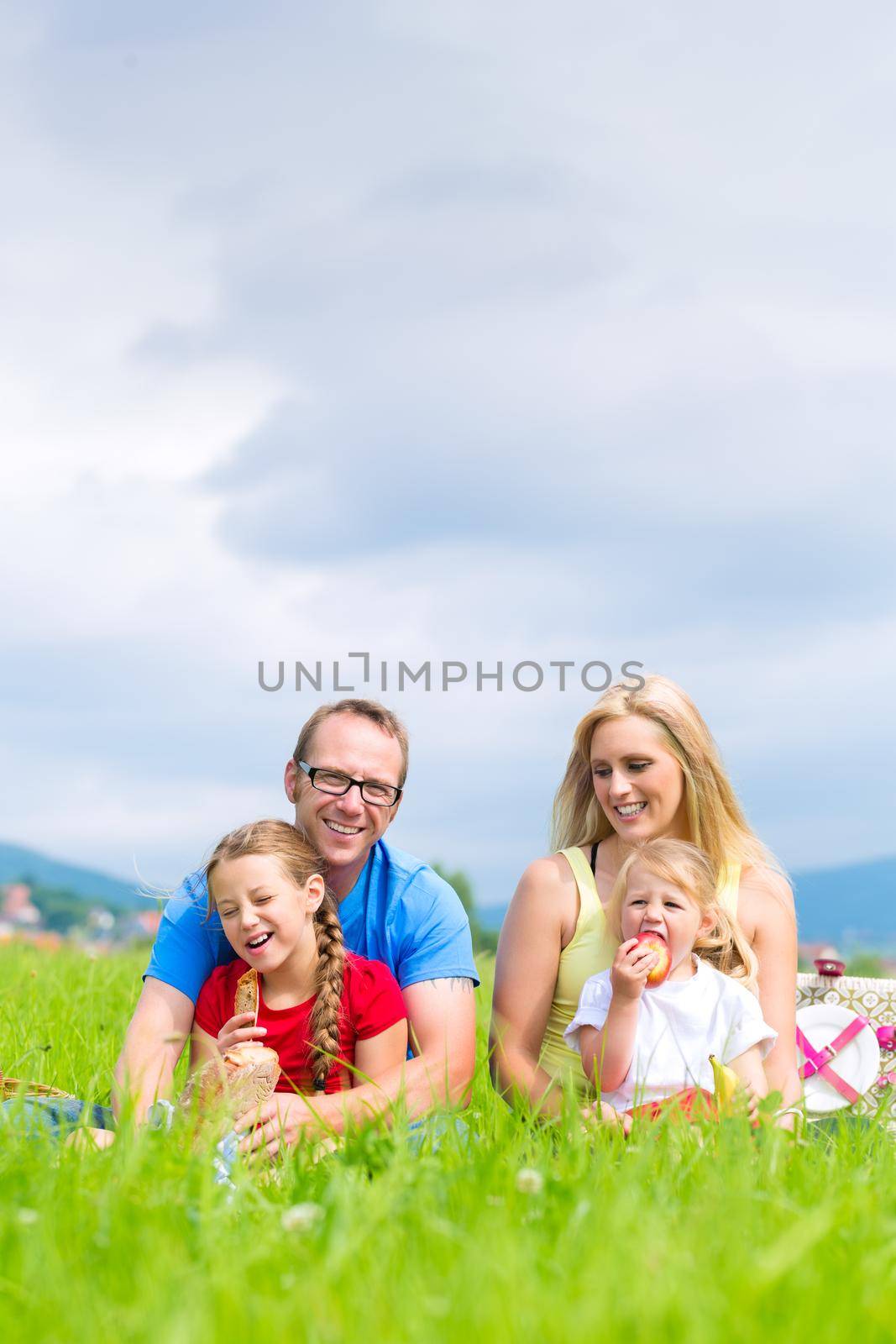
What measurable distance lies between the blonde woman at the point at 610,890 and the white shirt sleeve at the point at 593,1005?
0.19 meters

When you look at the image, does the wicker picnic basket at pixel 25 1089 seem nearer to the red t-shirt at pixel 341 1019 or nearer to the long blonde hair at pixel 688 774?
the red t-shirt at pixel 341 1019

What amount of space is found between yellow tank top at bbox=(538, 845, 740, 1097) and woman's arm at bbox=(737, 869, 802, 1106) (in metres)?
0.08

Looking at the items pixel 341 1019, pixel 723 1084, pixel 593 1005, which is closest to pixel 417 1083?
pixel 341 1019

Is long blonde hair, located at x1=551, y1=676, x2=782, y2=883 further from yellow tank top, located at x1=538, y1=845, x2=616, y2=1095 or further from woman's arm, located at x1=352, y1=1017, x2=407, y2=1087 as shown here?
woman's arm, located at x1=352, y1=1017, x2=407, y2=1087

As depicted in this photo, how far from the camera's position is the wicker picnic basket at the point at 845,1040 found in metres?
5.92

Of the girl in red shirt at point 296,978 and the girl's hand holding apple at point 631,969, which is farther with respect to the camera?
the girl in red shirt at point 296,978

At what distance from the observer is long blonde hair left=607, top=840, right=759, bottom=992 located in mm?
4793

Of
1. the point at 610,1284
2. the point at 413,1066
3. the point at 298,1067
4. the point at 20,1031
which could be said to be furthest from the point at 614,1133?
the point at 20,1031

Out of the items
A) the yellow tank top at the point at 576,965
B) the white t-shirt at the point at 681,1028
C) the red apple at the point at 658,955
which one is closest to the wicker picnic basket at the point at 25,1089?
the yellow tank top at the point at 576,965

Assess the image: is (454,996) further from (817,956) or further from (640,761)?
(817,956)

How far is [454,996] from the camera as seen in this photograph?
4.95 metres

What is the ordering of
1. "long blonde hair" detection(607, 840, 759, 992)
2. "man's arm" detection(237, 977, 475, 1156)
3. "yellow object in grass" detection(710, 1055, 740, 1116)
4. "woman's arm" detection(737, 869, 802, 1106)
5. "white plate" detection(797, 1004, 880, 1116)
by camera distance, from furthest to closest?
"white plate" detection(797, 1004, 880, 1116), "woman's arm" detection(737, 869, 802, 1106), "long blonde hair" detection(607, 840, 759, 992), "yellow object in grass" detection(710, 1055, 740, 1116), "man's arm" detection(237, 977, 475, 1156)

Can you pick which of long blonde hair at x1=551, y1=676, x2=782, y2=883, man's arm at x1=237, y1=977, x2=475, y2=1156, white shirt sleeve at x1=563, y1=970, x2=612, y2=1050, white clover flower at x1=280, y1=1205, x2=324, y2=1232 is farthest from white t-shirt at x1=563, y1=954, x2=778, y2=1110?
white clover flower at x1=280, y1=1205, x2=324, y2=1232

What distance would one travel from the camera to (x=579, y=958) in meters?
5.05
